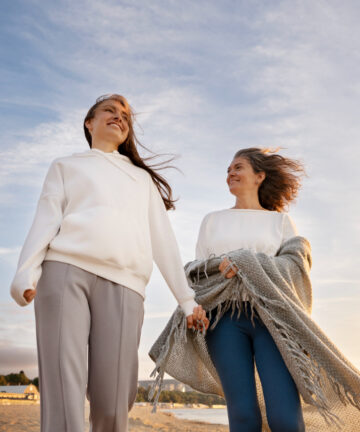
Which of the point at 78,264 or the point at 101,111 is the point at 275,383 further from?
the point at 101,111

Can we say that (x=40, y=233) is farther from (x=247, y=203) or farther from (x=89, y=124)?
(x=247, y=203)

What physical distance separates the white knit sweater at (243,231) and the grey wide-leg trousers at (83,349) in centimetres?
102

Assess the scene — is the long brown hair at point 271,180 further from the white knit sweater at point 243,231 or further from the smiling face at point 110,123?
the smiling face at point 110,123

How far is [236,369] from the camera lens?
2.64m

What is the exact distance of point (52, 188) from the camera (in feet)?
7.98

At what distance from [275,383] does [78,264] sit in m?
1.20

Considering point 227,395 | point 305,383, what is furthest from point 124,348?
point 305,383

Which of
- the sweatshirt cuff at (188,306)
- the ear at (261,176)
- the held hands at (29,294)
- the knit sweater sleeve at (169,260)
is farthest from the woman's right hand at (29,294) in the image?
the ear at (261,176)

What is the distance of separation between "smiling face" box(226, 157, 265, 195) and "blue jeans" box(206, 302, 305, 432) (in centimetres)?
89

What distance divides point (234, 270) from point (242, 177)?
0.79m

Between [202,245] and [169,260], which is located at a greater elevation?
[202,245]

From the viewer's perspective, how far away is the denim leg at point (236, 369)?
251cm

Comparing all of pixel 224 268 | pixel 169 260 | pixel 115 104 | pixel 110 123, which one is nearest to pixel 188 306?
pixel 169 260

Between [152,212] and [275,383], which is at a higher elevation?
[152,212]
